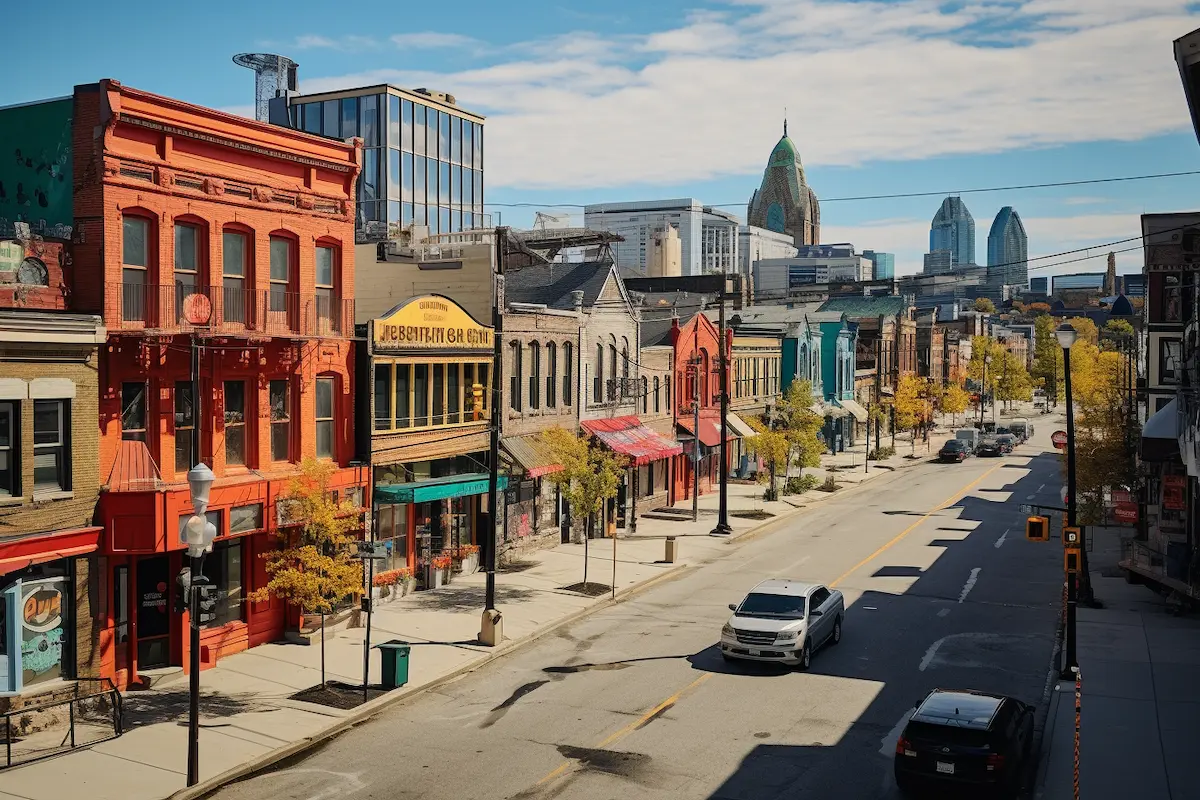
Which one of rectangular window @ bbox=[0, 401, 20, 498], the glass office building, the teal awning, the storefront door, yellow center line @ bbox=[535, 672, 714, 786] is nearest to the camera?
yellow center line @ bbox=[535, 672, 714, 786]

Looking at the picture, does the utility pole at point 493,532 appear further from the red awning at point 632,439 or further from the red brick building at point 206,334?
the red awning at point 632,439

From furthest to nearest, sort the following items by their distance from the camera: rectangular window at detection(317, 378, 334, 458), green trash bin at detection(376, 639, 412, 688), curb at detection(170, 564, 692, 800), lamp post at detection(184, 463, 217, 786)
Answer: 1. rectangular window at detection(317, 378, 334, 458)
2. green trash bin at detection(376, 639, 412, 688)
3. curb at detection(170, 564, 692, 800)
4. lamp post at detection(184, 463, 217, 786)

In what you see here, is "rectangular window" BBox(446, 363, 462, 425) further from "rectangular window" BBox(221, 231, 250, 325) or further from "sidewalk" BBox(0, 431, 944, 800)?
"rectangular window" BBox(221, 231, 250, 325)

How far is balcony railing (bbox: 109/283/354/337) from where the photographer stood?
23219 mm

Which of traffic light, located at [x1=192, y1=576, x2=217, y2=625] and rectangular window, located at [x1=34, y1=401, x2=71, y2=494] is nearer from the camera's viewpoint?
traffic light, located at [x1=192, y1=576, x2=217, y2=625]

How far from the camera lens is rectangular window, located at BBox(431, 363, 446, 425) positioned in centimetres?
3344

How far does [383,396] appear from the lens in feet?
102

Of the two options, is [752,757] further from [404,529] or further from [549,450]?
[549,450]

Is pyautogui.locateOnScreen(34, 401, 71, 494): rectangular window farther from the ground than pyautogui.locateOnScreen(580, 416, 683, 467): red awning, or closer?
farther from the ground

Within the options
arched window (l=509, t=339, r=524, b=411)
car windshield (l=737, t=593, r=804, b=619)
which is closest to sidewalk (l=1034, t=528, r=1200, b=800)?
car windshield (l=737, t=593, r=804, b=619)

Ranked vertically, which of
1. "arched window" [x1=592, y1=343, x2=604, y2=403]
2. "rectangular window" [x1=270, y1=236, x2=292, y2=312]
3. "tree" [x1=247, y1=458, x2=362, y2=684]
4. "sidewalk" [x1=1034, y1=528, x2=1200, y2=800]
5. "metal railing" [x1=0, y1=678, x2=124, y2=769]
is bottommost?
"sidewalk" [x1=1034, y1=528, x2=1200, y2=800]

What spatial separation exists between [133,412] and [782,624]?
14.7 meters

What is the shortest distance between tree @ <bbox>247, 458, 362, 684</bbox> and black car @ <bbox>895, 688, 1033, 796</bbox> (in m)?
11.8

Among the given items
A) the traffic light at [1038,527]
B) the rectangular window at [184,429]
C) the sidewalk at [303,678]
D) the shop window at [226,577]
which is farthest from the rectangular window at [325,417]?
the traffic light at [1038,527]
